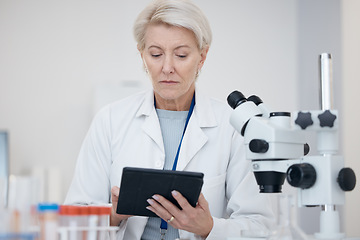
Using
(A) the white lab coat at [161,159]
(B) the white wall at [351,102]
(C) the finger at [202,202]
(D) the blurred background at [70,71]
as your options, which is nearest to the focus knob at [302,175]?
(C) the finger at [202,202]

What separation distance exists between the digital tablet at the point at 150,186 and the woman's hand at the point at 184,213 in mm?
15

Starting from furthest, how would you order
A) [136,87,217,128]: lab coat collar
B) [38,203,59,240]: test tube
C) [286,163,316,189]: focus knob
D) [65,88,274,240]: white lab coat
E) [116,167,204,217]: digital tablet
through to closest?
[136,87,217,128]: lab coat collar < [65,88,274,240]: white lab coat < [116,167,204,217]: digital tablet < [286,163,316,189]: focus knob < [38,203,59,240]: test tube

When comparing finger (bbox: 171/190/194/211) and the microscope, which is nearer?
the microscope

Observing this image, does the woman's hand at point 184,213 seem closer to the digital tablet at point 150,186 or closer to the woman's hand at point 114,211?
the digital tablet at point 150,186

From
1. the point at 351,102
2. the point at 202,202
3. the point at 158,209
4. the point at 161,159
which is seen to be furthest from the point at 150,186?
the point at 351,102

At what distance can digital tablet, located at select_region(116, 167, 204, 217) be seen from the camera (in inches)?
52.5

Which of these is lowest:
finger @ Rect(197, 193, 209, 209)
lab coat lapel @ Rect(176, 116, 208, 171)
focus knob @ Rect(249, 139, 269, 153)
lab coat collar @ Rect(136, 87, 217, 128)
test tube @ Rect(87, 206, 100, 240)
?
test tube @ Rect(87, 206, 100, 240)

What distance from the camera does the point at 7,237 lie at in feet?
3.10

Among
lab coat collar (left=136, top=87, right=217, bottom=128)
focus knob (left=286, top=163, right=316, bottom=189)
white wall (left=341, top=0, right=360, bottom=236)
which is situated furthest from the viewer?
white wall (left=341, top=0, right=360, bottom=236)

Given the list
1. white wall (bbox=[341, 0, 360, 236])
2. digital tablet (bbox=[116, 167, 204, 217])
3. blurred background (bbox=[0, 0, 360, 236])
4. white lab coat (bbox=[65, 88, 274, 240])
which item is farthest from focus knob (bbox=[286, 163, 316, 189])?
blurred background (bbox=[0, 0, 360, 236])

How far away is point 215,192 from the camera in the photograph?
5.98 ft

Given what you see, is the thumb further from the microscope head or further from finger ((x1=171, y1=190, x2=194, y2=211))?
the microscope head

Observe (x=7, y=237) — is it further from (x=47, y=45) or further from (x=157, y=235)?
(x=47, y=45)

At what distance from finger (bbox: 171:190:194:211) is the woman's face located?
20.2 inches
